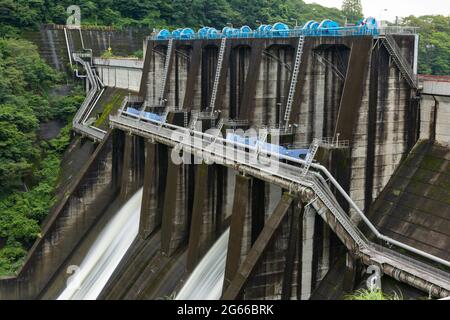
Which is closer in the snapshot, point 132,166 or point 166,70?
point 132,166

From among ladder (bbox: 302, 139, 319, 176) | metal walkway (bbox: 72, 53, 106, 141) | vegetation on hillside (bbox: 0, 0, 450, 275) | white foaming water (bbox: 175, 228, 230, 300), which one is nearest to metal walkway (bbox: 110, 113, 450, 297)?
ladder (bbox: 302, 139, 319, 176)

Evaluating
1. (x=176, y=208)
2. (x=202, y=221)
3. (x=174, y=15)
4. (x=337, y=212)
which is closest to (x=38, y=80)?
(x=176, y=208)

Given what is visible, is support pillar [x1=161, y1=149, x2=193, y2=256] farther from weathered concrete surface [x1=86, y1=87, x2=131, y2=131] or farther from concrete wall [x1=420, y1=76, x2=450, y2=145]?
weathered concrete surface [x1=86, y1=87, x2=131, y2=131]

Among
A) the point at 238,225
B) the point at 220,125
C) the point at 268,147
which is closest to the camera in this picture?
the point at 238,225

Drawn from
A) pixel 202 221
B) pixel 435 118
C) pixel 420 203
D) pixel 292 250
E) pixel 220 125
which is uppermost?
pixel 435 118

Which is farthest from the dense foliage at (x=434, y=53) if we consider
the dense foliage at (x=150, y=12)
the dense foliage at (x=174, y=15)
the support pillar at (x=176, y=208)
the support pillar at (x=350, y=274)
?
the support pillar at (x=350, y=274)

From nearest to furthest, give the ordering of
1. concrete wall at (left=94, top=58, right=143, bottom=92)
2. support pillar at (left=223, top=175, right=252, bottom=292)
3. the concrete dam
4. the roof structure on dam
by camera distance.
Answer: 1. the roof structure on dam
2. the concrete dam
3. support pillar at (left=223, top=175, right=252, bottom=292)
4. concrete wall at (left=94, top=58, right=143, bottom=92)

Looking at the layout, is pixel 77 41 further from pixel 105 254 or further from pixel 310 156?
pixel 310 156
